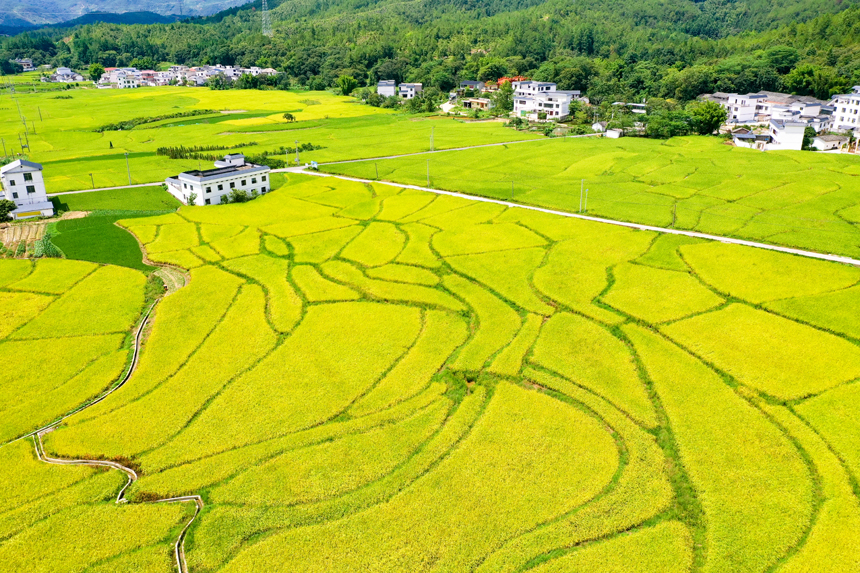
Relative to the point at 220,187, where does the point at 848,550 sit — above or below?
below

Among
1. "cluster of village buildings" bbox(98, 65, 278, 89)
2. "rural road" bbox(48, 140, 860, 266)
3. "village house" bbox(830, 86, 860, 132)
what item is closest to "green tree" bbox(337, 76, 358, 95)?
"cluster of village buildings" bbox(98, 65, 278, 89)

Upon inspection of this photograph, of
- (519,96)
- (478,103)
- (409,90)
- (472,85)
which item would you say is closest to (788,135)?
(519,96)

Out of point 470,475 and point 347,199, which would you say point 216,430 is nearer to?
point 470,475

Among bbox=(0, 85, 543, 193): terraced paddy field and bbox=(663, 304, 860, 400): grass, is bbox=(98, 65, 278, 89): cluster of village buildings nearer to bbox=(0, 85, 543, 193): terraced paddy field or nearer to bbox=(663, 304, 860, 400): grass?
bbox=(0, 85, 543, 193): terraced paddy field

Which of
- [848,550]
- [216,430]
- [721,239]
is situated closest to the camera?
[848,550]

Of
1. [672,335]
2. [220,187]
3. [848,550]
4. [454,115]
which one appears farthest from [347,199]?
[454,115]

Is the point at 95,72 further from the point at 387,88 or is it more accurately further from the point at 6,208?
the point at 6,208
